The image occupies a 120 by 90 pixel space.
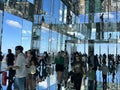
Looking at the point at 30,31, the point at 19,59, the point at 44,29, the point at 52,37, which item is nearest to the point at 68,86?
the point at 19,59

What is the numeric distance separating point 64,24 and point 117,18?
3928 millimetres

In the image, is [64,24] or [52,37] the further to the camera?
[64,24]

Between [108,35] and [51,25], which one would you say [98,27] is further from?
[51,25]

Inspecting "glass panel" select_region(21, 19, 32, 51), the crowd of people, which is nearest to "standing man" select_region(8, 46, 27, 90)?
the crowd of people

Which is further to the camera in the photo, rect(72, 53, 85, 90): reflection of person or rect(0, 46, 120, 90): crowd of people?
rect(72, 53, 85, 90): reflection of person

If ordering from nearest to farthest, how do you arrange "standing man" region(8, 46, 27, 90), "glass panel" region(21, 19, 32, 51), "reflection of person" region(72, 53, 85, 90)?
"standing man" region(8, 46, 27, 90)
"reflection of person" region(72, 53, 85, 90)
"glass panel" region(21, 19, 32, 51)

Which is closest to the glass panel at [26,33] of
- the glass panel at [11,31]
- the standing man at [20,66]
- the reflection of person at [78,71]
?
the glass panel at [11,31]

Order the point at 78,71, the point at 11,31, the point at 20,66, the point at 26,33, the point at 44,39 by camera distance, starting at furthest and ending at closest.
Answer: the point at 11,31
the point at 44,39
the point at 26,33
the point at 78,71
the point at 20,66

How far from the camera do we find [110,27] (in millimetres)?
21797

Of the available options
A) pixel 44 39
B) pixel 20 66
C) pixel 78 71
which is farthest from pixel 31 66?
pixel 44 39

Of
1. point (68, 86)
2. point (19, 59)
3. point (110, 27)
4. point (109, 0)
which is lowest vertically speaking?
point (68, 86)

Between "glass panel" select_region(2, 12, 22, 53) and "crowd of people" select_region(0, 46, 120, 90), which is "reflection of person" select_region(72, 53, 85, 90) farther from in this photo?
"glass panel" select_region(2, 12, 22, 53)

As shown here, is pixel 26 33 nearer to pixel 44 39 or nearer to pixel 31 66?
pixel 44 39

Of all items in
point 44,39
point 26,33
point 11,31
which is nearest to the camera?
point 26,33
